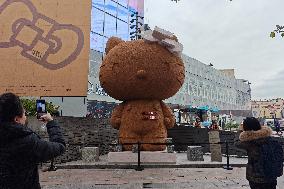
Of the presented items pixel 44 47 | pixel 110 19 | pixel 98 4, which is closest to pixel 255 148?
pixel 44 47

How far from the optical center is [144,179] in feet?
26.4

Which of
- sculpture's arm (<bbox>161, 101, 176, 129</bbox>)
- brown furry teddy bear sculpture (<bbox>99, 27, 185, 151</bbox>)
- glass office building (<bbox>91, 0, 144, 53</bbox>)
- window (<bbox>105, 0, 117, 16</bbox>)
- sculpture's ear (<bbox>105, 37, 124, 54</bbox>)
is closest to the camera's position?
brown furry teddy bear sculpture (<bbox>99, 27, 185, 151</bbox>)

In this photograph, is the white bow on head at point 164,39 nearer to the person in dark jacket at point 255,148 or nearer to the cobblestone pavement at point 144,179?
the cobblestone pavement at point 144,179

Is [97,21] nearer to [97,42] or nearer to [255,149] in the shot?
[97,42]

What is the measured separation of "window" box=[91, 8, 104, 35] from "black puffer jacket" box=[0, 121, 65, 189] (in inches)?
1210

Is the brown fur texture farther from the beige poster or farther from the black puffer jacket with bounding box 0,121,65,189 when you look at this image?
the beige poster

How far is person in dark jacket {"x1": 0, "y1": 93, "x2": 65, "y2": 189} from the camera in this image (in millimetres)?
2342

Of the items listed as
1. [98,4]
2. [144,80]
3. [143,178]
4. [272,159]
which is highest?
[98,4]

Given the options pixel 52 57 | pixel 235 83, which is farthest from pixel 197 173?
pixel 235 83

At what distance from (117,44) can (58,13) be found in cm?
637

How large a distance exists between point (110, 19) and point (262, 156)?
32.1 metres

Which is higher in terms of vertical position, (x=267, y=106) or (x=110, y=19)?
(x=110, y=19)

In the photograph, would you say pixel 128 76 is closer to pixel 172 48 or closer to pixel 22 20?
pixel 172 48

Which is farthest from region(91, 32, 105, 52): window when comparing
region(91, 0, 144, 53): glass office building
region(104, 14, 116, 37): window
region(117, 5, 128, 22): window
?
region(117, 5, 128, 22): window
